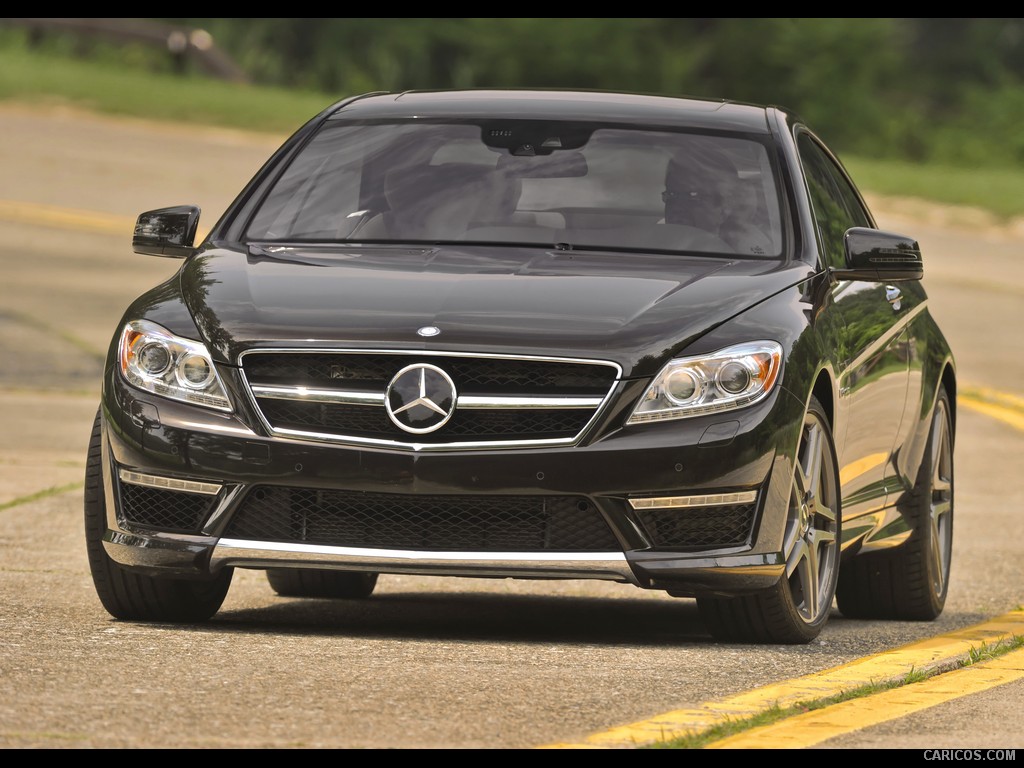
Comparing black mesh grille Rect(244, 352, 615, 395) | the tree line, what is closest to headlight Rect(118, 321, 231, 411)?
black mesh grille Rect(244, 352, 615, 395)

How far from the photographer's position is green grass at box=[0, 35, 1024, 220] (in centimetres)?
2917

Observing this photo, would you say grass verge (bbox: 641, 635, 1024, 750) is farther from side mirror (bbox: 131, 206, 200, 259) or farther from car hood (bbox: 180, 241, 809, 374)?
side mirror (bbox: 131, 206, 200, 259)

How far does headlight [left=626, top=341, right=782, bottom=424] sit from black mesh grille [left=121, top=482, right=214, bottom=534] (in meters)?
1.25

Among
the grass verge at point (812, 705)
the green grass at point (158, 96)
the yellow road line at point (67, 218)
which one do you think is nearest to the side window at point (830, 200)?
the grass verge at point (812, 705)

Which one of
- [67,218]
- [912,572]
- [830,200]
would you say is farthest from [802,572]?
[67,218]

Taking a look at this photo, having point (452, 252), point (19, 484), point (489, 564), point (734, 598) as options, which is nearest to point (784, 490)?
point (734, 598)

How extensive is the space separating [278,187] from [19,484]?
3.43 m

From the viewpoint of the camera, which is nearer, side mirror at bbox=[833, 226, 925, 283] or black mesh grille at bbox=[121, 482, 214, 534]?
black mesh grille at bbox=[121, 482, 214, 534]

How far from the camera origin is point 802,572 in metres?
7.02

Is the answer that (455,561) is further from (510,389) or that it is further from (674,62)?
(674,62)

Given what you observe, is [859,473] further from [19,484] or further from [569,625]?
[19,484]

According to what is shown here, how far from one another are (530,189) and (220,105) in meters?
24.3

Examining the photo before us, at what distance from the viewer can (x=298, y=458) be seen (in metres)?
6.43

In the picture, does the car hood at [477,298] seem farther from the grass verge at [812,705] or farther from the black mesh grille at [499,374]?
the grass verge at [812,705]
